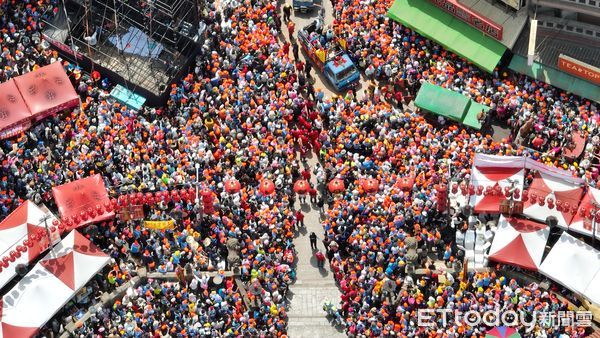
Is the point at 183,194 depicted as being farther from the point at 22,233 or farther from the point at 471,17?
the point at 471,17

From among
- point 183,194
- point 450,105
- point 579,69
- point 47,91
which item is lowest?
point 183,194

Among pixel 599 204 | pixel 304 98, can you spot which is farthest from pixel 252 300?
pixel 599 204

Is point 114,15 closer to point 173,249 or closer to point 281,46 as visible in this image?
point 281,46

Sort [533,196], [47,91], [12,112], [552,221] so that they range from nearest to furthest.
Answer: [552,221], [533,196], [12,112], [47,91]

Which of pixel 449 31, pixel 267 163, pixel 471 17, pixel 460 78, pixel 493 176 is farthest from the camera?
pixel 449 31

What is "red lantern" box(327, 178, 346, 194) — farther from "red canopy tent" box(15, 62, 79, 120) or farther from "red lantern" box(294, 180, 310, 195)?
"red canopy tent" box(15, 62, 79, 120)

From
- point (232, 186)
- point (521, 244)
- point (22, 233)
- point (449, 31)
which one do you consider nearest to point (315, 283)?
point (232, 186)
